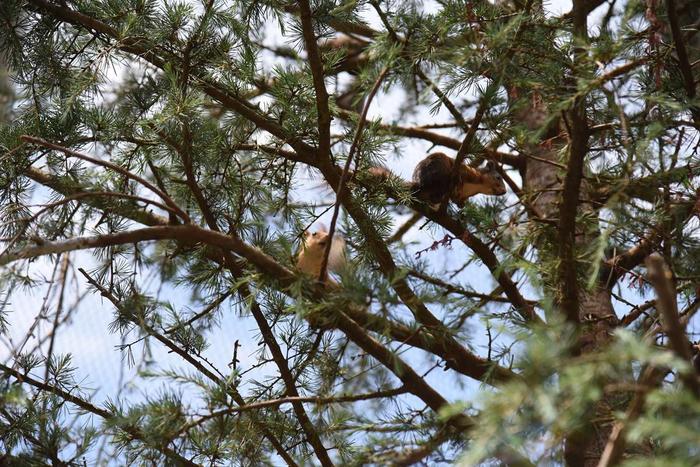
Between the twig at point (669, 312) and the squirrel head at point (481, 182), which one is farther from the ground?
the squirrel head at point (481, 182)

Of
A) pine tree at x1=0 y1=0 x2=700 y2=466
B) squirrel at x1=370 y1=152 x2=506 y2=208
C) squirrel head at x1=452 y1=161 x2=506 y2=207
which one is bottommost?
pine tree at x1=0 y1=0 x2=700 y2=466

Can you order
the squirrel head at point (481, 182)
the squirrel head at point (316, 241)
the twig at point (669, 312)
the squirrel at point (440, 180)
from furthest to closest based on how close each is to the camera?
the squirrel head at point (481, 182) → the squirrel at point (440, 180) → the squirrel head at point (316, 241) → the twig at point (669, 312)

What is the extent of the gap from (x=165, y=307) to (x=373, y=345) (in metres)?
0.54

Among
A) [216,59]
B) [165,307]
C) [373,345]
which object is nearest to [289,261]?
[373,345]

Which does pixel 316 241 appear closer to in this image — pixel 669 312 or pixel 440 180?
pixel 440 180

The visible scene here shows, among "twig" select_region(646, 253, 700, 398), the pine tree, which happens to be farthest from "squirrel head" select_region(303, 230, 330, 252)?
"twig" select_region(646, 253, 700, 398)

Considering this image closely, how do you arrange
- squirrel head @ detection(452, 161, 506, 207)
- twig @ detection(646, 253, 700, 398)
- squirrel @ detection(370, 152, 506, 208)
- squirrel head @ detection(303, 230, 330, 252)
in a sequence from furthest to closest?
squirrel head @ detection(452, 161, 506, 207)
squirrel @ detection(370, 152, 506, 208)
squirrel head @ detection(303, 230, 330, 252)
twig @ detection(646, 253, 700, 398)

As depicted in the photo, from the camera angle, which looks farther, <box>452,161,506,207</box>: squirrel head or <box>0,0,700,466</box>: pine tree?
<box>452,161,506,207</box>: squirrel head

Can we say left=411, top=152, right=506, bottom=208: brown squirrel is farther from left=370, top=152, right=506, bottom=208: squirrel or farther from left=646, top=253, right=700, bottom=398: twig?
left=646, top=253, right=700, bottom=398: twig

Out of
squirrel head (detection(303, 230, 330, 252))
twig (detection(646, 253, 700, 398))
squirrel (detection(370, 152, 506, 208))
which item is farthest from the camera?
squirrel (detection(370, 152, 506, 208))

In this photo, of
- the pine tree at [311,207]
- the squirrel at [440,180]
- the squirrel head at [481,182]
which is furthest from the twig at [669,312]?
the squirrel head at [481,182]

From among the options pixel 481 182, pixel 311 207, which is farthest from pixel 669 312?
pixel 481 182

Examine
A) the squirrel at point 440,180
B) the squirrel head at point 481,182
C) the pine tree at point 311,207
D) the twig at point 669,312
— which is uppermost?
the squirrel head at point 481,182

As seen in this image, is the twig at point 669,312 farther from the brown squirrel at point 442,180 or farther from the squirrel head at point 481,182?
the squirrel head at point 481,182
